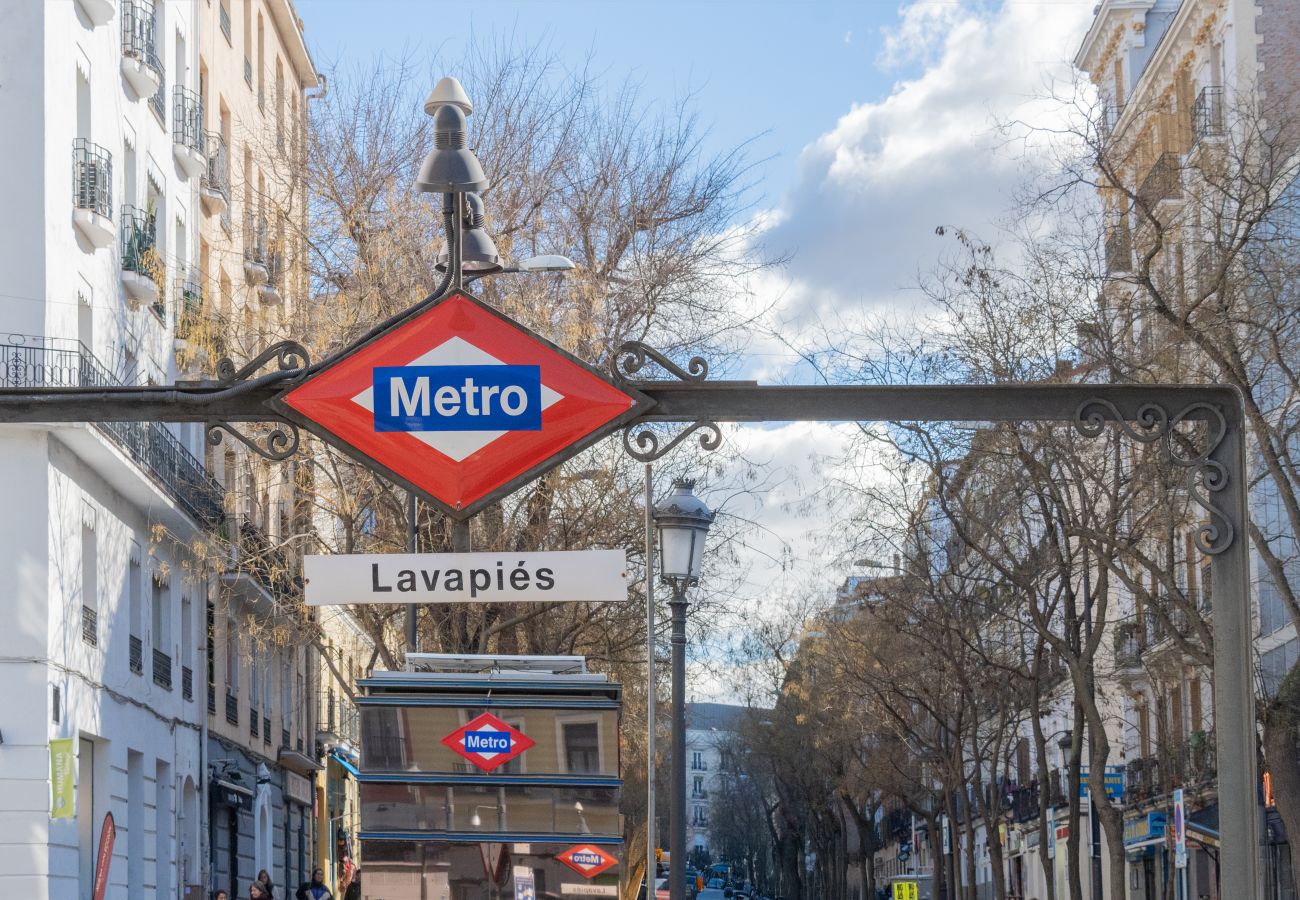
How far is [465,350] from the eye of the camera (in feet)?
18.9

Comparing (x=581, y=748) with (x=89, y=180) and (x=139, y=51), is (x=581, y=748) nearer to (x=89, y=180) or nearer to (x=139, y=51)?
(x=89, y=180)

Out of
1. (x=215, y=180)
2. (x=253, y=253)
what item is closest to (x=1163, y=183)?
(x=253, y=253)

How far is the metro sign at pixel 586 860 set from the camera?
38.5 ft

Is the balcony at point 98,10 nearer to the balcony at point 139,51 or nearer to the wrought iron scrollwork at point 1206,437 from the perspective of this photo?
the balcony at point 139,51

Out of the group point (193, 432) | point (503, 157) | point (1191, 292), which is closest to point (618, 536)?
point (503, 157)

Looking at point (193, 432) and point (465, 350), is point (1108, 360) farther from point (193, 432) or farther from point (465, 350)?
point (193, 432)

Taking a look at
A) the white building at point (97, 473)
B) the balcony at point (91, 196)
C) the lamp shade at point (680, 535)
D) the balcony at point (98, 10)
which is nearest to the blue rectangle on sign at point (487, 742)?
the lamp shade at point (680, 535)

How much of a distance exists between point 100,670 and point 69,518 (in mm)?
2888

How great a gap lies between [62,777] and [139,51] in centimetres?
1406

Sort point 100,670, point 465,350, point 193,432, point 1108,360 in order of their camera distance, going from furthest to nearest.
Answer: point 193,432, point 100,670, point 1108,360, point 465,350

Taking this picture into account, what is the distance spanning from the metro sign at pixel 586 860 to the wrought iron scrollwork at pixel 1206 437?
6506 mm

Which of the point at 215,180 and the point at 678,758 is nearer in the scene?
the point at 678,758

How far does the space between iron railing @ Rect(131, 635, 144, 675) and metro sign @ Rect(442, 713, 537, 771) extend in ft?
71.4

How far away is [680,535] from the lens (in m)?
17.8
